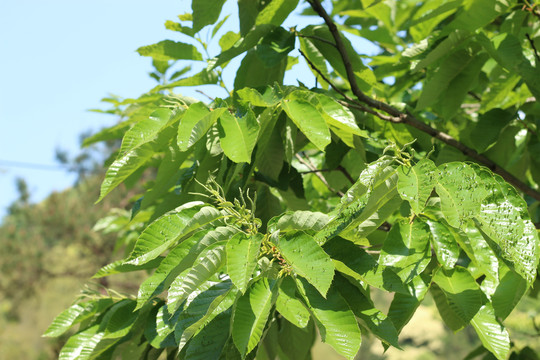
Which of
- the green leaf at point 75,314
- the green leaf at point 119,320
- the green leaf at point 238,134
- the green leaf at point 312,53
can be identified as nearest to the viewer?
the green leaf at point 238,134

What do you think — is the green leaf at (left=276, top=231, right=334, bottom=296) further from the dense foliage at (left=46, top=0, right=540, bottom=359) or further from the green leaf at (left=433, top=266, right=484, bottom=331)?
the green leaf at (left=433, top=266, right=484, bottom=331)

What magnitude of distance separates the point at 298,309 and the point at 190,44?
785 mm

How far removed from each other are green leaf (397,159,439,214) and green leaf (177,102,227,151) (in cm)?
35

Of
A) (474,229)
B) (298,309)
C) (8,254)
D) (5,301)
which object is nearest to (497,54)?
(474,229)

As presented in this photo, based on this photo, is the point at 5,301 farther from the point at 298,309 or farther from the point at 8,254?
the point at 298,309

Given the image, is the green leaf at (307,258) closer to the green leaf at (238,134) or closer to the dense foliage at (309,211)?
the dense foliage at (309,211)

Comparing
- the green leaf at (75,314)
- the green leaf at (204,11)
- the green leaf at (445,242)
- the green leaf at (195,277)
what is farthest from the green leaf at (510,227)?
the green leaf at (75,314)

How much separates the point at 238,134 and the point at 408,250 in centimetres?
35

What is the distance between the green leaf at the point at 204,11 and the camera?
1092 mm

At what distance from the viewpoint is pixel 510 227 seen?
2.28 ft

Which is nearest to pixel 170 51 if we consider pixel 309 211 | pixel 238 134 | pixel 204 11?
pixel 204 11

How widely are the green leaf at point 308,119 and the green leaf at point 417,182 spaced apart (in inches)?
7.3

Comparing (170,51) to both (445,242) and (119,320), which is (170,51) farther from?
(445,242)

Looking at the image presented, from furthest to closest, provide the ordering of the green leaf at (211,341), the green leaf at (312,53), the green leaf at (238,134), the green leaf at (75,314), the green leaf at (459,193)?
the green leaf at (312,53), the green leaf at (75,314), the green leaf at (238,134), the green leaf at (211,341), the green leaf at (459,193)
